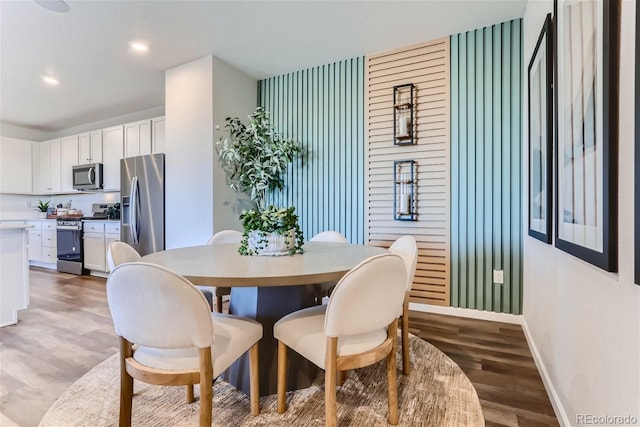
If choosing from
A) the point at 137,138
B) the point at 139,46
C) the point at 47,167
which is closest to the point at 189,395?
the point at 139,46

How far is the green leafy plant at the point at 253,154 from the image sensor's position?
11.5 feet

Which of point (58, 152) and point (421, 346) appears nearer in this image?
point (421, 346)

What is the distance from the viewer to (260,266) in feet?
4.87

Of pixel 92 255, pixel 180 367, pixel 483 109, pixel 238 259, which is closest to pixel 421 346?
pixel 238 259

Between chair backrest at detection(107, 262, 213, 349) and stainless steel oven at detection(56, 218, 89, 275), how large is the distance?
4950 mm

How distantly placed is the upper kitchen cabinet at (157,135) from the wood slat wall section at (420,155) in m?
3.06

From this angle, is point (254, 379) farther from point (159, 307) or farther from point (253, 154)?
point (253, 154)

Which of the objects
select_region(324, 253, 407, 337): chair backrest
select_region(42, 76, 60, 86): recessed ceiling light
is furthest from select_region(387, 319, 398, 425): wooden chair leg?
select_region(42, 76, 60, 86): recessed ceiling light

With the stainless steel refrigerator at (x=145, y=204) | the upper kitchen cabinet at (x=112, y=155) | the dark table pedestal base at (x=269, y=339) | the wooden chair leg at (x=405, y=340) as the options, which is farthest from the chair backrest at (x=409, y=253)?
the upper kitchen cabinet at (x=112, y=155)

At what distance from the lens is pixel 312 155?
3807 millimetres

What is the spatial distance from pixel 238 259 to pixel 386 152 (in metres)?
2.24

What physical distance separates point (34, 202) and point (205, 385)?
749cm

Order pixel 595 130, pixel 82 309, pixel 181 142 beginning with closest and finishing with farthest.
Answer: pixel 595 130 < pixel 82 309 < pixel 181 142

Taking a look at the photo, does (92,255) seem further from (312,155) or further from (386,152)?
(386,152)
